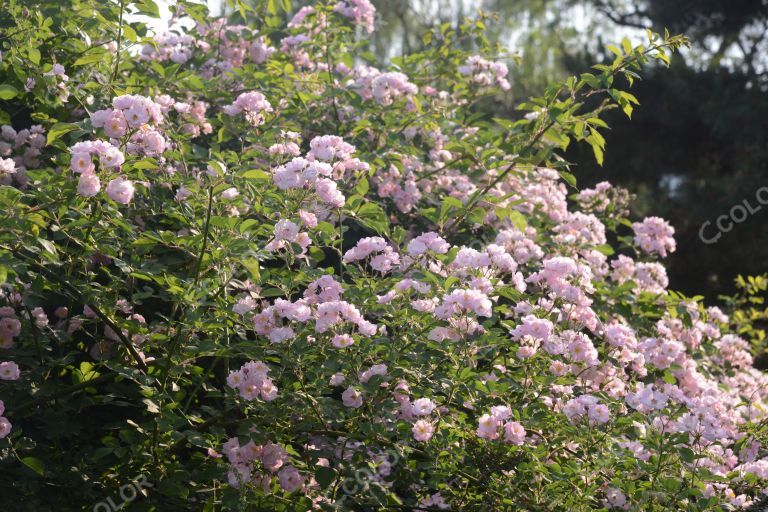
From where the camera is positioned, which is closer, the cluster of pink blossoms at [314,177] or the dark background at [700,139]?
the cluster of pink blossoms at [314,177]

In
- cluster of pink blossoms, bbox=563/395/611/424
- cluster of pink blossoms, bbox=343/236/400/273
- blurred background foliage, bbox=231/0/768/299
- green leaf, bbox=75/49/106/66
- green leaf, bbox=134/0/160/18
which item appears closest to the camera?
cluster of pink blossoms, bbox=563/395/611/424

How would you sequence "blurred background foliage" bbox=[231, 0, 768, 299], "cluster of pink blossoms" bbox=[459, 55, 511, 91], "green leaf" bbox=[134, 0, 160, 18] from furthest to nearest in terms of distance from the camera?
"blurred background foliage" bbox=[231, 0, 768, 299] < "cluster of pink blossoms" bbox=[459, 55, 511, 91] < "green leaf" bbox=[134, 0, 160, 18]

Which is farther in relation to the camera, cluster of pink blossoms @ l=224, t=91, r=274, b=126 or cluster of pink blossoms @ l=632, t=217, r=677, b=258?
cluster of pink blossoms @ l=632, t=217, r=677, b=258

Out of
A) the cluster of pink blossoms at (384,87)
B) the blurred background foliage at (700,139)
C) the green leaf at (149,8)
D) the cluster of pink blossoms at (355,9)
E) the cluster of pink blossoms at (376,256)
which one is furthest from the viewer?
the blurred background foliage at (700,139)

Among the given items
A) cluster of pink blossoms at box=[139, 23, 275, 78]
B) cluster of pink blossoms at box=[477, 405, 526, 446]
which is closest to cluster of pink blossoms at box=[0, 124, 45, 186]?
cluster of pink blossoms at box=[139, 23, 275, 78]

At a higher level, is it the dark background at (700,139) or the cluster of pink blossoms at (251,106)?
the dark background at (700,139)

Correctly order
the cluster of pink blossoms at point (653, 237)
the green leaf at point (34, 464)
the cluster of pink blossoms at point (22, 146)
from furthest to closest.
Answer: the cluster of pink blossoms at point (653, 237), the cluster of pink blossoms at point (22, 146), the green leaf at point (34, 464)

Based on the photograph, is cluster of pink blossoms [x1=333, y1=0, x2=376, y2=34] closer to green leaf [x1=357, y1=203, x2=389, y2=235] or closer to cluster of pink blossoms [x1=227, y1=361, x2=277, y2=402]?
green leaf [x1=357, y1=203, x2=389, y2=235]

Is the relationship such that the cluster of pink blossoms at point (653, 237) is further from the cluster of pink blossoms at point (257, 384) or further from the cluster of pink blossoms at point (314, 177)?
the cluster of pink blossoms at point (257, 384)

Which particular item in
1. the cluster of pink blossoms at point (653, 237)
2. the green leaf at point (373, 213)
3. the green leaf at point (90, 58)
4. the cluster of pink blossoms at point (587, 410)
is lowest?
the green leaf at point (90, 58)

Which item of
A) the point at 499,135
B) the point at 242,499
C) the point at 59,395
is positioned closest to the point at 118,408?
the point at 59,395

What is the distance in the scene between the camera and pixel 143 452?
223 cm

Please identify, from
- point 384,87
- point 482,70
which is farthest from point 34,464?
point 482,70

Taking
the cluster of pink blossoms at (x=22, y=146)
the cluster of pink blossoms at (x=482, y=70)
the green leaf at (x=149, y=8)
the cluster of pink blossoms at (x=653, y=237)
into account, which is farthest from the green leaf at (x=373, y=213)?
the cluster of pink blossoms at (x=653, y=237)
